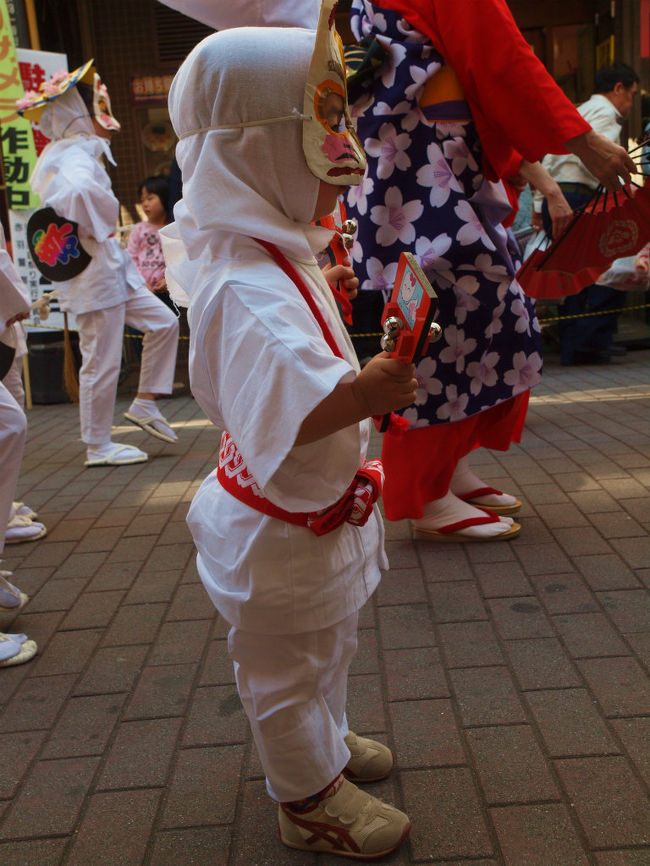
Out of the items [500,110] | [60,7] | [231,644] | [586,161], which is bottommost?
[231,644]

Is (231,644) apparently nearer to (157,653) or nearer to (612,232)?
(157,653)

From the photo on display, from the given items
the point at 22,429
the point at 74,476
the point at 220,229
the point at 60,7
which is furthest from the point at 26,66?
the point at 220,229

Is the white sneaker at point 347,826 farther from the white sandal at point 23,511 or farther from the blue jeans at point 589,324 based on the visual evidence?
the blue jeans at point 589,324

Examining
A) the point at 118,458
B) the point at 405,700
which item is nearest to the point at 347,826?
the point at 405,700

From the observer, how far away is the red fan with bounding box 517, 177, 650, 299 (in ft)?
10.9

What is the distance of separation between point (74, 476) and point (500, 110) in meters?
3.36

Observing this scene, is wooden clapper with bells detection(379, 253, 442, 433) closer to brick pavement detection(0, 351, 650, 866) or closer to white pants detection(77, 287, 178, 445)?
brick pavement detection(0, 351, 650, 866)

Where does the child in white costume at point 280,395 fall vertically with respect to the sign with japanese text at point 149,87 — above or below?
below

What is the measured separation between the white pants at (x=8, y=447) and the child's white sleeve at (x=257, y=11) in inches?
61.5

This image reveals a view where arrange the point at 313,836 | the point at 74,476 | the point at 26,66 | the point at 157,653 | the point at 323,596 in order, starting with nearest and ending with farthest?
the point at 323,596, the point at 313,836, the point at 157,653, the point at 74,476, the point at 26,66

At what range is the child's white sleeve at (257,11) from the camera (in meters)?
2.00

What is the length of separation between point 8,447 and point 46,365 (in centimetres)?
513

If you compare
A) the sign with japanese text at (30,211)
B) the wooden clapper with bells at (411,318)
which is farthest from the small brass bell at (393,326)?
the sign with japanese text at (30,211)

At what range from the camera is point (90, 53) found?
9.62 meters
